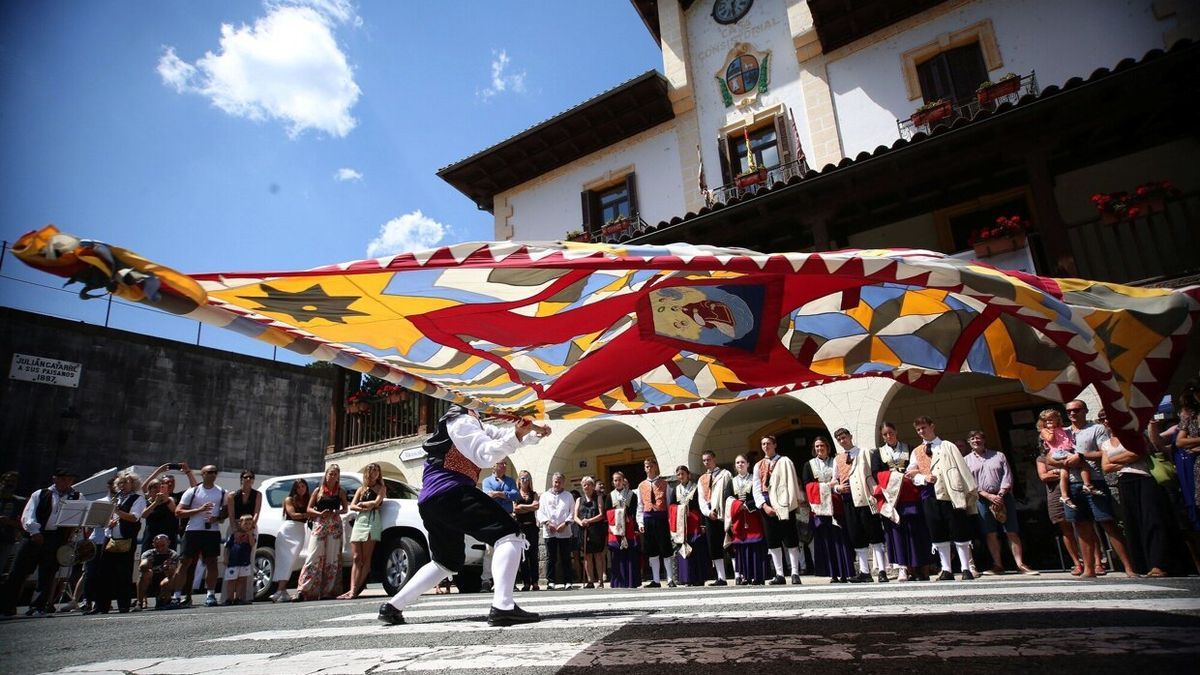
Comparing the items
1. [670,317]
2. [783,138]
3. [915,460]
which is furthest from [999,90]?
[670,317]

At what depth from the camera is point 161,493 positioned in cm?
907

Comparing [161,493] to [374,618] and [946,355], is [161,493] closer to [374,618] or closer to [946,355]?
[374,618]

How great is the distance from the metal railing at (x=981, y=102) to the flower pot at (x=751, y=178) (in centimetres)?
298

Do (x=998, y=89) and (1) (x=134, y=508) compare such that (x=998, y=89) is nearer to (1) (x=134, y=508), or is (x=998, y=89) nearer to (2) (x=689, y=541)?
(2) (x=689, y=541)

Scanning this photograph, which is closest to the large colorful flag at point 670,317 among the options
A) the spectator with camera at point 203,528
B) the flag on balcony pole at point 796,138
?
the spectator with camera at point 203,528

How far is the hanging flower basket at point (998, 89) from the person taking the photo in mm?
11680

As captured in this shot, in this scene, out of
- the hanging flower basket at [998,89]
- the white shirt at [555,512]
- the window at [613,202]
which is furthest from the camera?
the window at [613,202]

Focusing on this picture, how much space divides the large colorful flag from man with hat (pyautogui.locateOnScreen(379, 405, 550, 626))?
51 cm

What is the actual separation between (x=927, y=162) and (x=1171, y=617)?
9903 mm

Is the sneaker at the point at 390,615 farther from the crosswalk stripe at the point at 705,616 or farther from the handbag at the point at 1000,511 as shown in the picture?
the handbag at the point at 1000,511

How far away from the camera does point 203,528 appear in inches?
361

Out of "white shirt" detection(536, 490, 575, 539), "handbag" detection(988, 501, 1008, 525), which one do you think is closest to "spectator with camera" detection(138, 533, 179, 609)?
"white shirt" detection(536, 490, 575, 539)

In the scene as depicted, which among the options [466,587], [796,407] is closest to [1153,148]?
[796,407]

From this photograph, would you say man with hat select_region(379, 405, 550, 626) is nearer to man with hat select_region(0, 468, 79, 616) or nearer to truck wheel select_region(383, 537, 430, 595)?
truck wheel select_region(383, 537, 430, 595)
